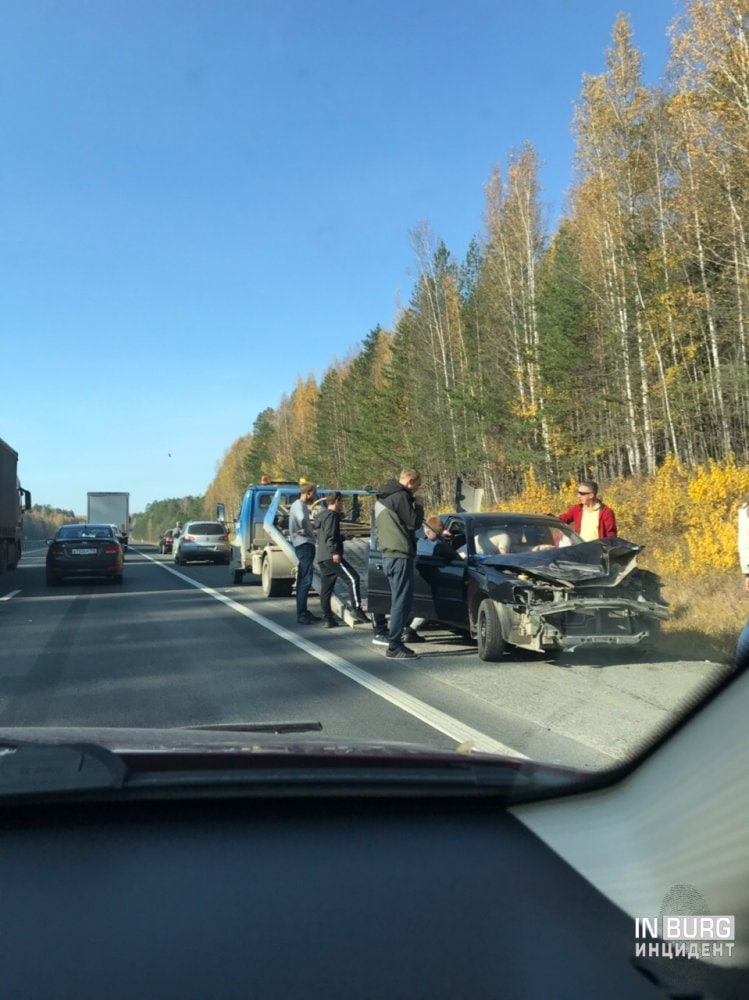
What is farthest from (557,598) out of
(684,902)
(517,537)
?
(684,902)

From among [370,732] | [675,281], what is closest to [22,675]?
[370,732]

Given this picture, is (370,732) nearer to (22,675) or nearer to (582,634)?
(582,634)

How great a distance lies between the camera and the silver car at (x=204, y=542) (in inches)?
1241

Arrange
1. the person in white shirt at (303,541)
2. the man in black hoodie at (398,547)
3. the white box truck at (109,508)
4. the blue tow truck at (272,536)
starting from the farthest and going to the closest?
the white box truck at (109,508) → the blue tow truck at (272,536) → the person in white shirt at (303,541) → the man in black hoodie at (398,547)

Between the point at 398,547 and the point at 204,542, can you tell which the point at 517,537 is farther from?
the point at 204,542

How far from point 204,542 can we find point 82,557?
10.2 metres

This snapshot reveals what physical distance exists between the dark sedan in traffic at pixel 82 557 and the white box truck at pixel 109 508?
107ft

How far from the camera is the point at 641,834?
234cm

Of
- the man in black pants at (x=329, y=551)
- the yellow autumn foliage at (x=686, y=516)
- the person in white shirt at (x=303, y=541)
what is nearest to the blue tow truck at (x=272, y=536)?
the person in white shirt at (x=303, y=541)

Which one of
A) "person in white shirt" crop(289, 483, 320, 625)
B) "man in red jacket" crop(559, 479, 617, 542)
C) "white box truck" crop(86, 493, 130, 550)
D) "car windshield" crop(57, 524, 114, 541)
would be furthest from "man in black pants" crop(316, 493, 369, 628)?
"white box truck" crop(86, 493, 130, 550)

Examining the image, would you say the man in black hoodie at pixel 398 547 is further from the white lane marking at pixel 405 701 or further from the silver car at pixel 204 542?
the silver car at pixel 204 542

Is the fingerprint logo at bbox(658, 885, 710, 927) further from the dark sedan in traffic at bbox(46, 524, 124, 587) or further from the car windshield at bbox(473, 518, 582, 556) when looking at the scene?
the dark sedan in traffic at bbox(46, 524, 124, 587)

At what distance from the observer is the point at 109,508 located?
2135 inches

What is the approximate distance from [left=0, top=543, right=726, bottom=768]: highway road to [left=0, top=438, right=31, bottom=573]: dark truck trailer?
459 inches
